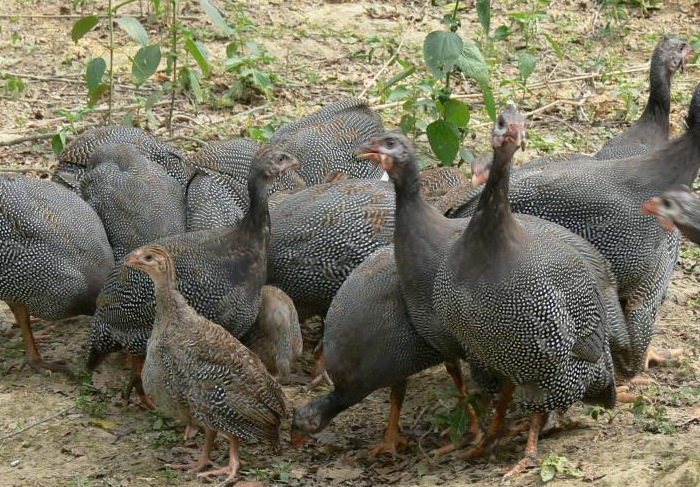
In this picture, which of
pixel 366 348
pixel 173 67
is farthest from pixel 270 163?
pixel 173 67

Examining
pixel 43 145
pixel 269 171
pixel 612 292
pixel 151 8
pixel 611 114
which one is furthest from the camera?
pixel 151 8

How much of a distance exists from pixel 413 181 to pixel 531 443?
1350mm

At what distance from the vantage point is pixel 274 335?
6086 millimetres

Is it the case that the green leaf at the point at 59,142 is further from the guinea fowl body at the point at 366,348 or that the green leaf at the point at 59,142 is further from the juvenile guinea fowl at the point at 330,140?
the guinea fowl body at the point at 366,348

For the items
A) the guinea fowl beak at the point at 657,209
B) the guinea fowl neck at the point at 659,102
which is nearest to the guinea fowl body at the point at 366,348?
the guinea fowl beak at the point at 657,209

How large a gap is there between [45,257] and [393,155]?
207cm

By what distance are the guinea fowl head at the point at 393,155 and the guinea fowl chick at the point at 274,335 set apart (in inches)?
43.2

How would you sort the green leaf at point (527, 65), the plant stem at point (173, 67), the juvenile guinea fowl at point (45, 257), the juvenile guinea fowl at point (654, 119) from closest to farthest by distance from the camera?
the juvenile guinea fowl at point (45, 257) → the juvenile guinea fowl at point (654, 119) → the plant stem at point (173, 67) → the green leaf at point (527, 65)

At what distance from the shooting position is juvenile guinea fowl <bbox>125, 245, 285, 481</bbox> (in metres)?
5.29

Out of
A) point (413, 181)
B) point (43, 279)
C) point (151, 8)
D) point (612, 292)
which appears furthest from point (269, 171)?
point (151, 8)

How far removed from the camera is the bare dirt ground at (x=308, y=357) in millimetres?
5340

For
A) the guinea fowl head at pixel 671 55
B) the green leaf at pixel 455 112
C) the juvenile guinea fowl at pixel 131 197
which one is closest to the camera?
the juvenile guinea fowl at pixel 131 197

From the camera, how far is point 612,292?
5.61 m

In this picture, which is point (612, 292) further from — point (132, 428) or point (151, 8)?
point (151, 8)
